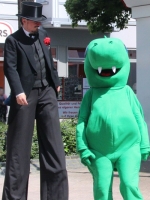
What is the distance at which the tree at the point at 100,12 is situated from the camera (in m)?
14.5

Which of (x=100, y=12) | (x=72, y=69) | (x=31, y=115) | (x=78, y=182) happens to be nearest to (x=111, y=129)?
(x=31, y=115)

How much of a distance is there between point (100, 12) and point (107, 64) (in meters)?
10.6

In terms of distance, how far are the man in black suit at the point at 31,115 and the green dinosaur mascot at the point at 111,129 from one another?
295 millimetres

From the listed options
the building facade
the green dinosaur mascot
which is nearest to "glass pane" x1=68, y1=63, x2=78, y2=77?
the building facade

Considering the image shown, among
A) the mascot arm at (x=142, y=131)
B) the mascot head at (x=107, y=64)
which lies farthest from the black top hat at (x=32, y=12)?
the mascot arm at (x=142, y=131)

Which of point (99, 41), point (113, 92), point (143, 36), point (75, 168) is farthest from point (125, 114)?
point (143, 36)

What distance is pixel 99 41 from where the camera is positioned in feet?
15.6

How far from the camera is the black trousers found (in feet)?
15.7

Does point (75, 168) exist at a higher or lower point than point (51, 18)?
lower

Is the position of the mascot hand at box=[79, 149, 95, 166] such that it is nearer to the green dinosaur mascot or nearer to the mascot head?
the green dinosaur mascot

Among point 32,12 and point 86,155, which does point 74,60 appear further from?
point 86,155

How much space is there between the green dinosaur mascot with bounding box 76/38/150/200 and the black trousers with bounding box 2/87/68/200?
0.26m

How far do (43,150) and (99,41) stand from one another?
1083 mm

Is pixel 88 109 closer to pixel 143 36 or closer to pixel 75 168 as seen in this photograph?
pixel 75 168
